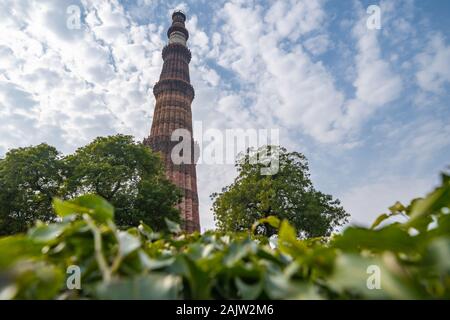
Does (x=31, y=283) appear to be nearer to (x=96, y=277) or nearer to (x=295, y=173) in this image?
(x=96, y=277)

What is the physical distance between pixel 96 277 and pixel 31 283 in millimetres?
86

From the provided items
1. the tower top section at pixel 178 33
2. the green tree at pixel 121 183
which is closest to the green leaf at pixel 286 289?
the green tree at pixel 121 183

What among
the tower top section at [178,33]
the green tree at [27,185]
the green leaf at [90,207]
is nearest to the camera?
the green leaf at [90,207]

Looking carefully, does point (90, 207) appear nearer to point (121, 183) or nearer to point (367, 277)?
point (367, 277)

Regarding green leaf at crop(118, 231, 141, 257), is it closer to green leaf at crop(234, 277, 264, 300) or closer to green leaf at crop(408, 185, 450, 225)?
green leaf at crop(234, 277, 264, 300)

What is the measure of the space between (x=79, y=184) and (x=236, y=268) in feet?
61.2

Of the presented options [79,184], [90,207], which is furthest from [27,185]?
[90,207]

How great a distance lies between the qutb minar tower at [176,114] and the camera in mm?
30516

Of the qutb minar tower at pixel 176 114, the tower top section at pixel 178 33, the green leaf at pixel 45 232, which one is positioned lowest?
the green leaf at pixel 45 232

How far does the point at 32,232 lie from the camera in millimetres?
545

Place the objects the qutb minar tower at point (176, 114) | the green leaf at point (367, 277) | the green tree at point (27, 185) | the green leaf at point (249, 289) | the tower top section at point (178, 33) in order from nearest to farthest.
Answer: the green leaf at point (367, 277)
the green leaf at point (249, 289)
the green tree at point (27, 185)
the qutb minar tower at point (176, 114)
the tower top section at point (178, 33)

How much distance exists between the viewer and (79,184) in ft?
56.9

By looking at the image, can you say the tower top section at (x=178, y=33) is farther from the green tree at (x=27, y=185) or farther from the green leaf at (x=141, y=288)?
the green leaf at (x=141, y=288)

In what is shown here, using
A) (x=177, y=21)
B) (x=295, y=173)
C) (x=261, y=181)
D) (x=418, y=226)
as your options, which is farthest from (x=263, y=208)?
(x=177, y=21)
